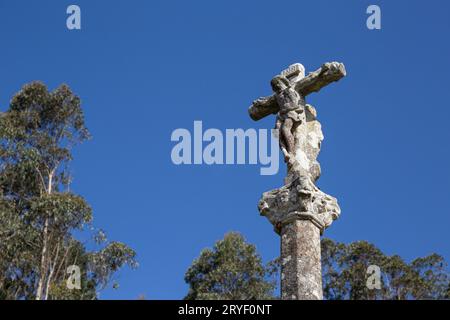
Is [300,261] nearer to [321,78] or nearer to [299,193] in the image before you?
[299,193]

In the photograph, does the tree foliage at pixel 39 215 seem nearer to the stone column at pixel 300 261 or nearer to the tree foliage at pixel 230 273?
the tree foliage at pixel 230 273

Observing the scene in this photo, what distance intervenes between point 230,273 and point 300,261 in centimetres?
2115

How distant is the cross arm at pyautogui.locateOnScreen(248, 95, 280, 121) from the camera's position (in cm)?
857

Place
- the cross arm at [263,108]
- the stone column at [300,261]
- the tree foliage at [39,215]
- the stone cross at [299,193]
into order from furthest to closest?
the tree foliage at [39,215] < the cross arm at [263,108] < the stone cross at [299,193] < the stone column at [300,261]

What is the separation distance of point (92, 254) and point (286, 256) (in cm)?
1981

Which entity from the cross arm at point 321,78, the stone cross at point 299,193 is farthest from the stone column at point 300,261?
the cross arm at point 321,78

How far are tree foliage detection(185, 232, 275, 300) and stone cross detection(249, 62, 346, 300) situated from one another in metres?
19.6

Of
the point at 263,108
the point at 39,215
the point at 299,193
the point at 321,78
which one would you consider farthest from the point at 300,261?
the point at 39,215

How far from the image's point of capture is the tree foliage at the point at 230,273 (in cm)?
2762

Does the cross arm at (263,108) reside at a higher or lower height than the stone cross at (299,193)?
higher

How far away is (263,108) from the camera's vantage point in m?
8.69

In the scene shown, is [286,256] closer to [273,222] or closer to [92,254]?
[273,222]
